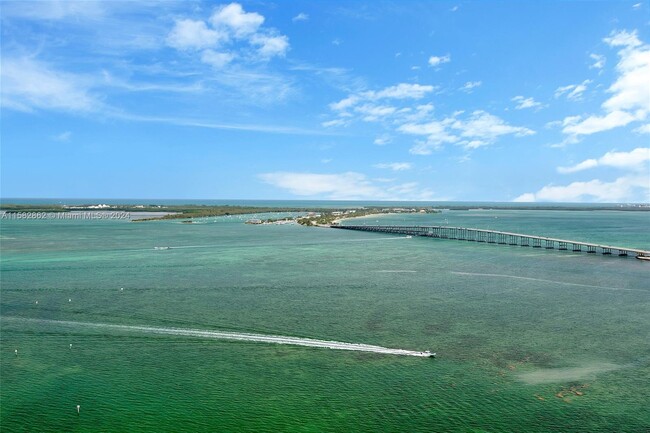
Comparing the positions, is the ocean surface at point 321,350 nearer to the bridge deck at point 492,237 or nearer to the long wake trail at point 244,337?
the long wake trail at point 244,337

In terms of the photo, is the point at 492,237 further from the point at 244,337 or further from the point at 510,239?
the point at 244,337

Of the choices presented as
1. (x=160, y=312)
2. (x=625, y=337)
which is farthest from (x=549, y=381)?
(x=160, y=312)

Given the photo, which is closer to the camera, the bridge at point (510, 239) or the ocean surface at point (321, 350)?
the ocean surface at point (321, 350)

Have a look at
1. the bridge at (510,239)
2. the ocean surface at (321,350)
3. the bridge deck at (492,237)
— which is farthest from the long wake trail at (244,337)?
the bridge deck at (492,237)

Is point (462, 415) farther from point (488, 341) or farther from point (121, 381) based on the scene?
point (121, 381)

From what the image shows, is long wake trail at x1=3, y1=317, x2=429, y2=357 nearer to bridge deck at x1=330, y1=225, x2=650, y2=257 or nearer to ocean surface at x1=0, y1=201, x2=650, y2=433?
ocean surface at x1=0, y1=201, x2=650, y2=433

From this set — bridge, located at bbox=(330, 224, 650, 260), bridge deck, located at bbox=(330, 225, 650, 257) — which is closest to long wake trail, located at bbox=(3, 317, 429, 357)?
bridge, located at bbox=(330, 224, 650, 260)
